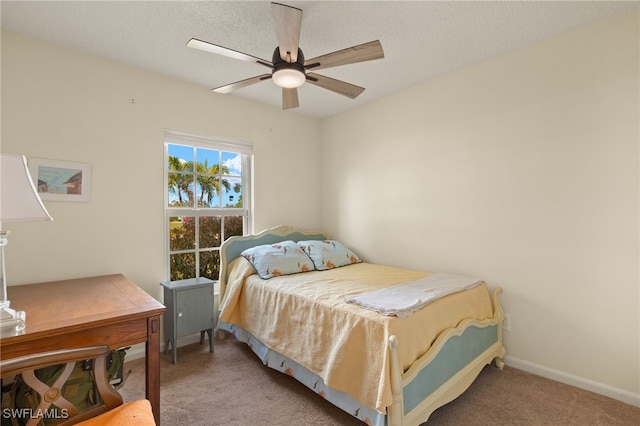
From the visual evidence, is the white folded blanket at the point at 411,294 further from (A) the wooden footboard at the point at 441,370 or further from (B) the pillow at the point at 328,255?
(B) the pillow at the point at 328,255

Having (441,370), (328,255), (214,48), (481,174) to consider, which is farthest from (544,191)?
(214,48)

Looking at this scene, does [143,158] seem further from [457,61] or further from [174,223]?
[457,61]

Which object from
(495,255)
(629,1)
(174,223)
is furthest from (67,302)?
(629,1)

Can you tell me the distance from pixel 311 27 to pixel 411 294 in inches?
74.8

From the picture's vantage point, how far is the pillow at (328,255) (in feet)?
10.4

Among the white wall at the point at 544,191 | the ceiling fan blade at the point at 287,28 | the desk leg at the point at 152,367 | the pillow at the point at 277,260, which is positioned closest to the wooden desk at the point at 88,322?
the desk leg at the point at 152,367

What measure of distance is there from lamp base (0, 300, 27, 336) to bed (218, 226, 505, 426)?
56.3 inches

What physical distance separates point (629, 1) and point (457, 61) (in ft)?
3.39

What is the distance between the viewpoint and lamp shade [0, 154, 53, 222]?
4.15ft

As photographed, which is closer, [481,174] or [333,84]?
[333,84]

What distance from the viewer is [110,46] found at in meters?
2.38

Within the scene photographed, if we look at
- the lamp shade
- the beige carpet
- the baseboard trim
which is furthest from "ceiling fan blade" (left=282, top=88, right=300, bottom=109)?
the baseboard trim

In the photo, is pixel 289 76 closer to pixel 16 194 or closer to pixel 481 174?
pixel 16 194

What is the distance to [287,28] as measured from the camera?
1661 mm
